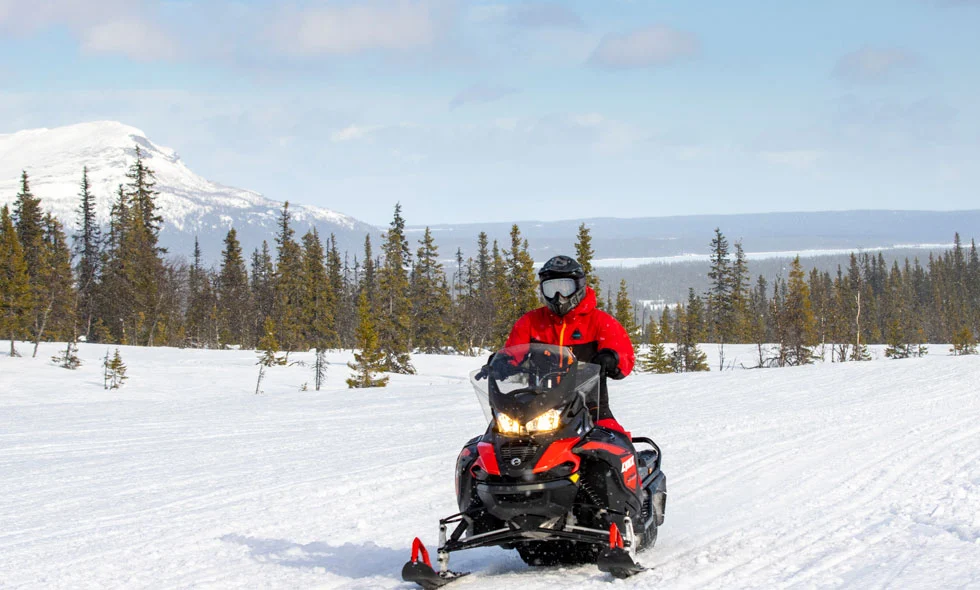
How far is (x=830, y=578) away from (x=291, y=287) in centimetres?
5837

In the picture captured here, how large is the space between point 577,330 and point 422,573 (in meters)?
1.99

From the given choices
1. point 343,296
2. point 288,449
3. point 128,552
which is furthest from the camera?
point 343,296

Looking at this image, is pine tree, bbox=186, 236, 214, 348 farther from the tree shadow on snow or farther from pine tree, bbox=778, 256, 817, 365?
the tree shadow on snow

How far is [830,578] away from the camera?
5.05 meters

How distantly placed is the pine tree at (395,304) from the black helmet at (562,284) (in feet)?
105

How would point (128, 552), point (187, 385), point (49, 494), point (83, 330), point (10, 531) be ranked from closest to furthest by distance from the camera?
point (128, 552) < point (10, 531) < point (49, 494) < point (187, 385) < point (83, 330)

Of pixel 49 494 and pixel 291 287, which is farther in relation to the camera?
pixel 291 287

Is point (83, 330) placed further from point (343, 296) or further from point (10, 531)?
point (10, 531)

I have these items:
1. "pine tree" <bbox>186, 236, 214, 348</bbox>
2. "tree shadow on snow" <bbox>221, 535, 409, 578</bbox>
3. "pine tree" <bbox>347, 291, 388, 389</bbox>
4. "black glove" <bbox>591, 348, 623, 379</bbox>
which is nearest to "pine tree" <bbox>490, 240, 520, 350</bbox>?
"pine tree" <bbox>347, 291, 388, 389</bbox>

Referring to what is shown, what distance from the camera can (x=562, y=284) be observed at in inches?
229

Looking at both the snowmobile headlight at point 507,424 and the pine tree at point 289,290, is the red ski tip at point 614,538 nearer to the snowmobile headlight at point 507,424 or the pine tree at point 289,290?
the snowmobile headlight at point 507,424

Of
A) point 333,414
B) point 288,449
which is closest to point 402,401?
point 333,414

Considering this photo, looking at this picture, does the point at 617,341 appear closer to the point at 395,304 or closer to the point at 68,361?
the point at 68,361

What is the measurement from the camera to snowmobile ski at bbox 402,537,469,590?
503 cm
